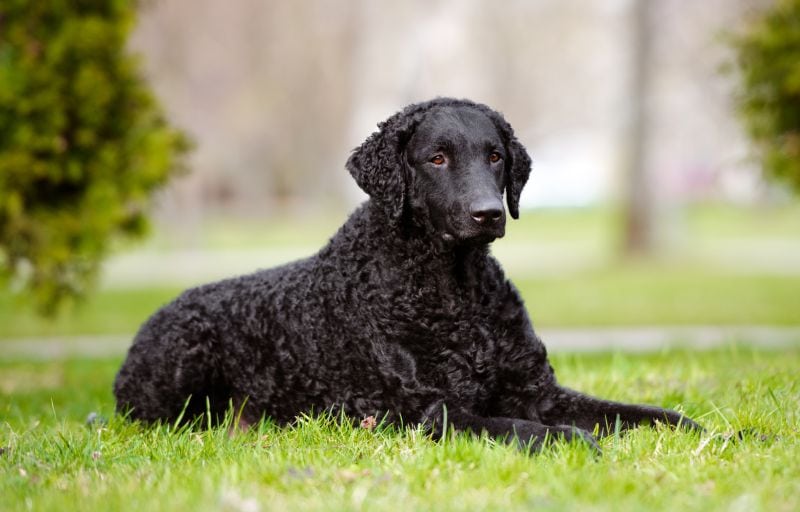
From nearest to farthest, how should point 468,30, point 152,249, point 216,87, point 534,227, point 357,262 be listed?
point 357,262 < point 216,87 < point 468,30 < point 152,249 < point 534,227

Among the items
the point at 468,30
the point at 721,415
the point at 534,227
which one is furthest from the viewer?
the point at 534,227

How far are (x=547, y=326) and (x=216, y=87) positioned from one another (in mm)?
15623

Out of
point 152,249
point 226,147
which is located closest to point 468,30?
point 226,147

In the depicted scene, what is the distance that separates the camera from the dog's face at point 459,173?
13.5 feet

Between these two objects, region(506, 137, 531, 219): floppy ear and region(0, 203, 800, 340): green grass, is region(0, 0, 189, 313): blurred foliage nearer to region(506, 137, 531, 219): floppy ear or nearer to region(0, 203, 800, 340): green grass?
region(0, 203, 800, 340): green grass

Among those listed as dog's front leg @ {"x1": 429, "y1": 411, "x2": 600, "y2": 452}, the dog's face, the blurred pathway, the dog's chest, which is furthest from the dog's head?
the blurred pathway

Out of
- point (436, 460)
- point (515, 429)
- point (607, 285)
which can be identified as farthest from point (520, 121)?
point (436, 460)

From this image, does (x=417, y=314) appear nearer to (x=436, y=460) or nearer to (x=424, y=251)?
(x=424, y=251)

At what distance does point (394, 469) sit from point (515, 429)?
646 mm

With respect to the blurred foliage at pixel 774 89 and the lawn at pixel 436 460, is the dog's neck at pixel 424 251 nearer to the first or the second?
the lawn at pixel 436 460

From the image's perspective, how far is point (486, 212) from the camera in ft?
13.4

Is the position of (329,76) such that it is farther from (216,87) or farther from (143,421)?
(143,421)

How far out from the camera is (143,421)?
499 centimetres

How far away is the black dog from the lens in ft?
14.0
